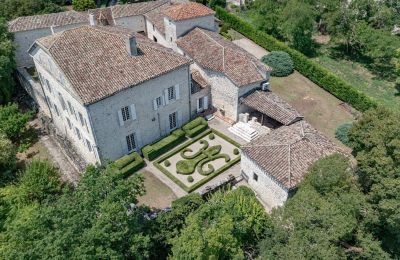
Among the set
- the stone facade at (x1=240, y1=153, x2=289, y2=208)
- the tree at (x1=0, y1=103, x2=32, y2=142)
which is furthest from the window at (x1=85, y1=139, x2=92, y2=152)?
the stone facade at (x1=240, y1=153, x2=289, y2=208)

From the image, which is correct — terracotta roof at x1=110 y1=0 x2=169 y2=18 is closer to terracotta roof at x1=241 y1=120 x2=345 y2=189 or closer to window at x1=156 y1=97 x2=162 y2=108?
window at x1=156 y1=97 x2=162 y2=108

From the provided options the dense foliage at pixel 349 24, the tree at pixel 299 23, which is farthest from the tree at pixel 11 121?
the dense foliage at pixel 349 24

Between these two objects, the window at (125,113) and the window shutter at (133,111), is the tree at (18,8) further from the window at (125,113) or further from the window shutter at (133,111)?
the window shutter at (133,111)

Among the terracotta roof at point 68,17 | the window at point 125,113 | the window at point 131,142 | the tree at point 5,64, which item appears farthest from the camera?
the terracotta roof at point 68,17

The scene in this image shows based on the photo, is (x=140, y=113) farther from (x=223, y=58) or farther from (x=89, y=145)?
(x=223, y=58)

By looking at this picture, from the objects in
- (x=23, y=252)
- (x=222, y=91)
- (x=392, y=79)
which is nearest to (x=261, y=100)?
(x=222, y=91)

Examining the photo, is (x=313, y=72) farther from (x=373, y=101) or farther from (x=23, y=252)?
(x=23, y=252)
